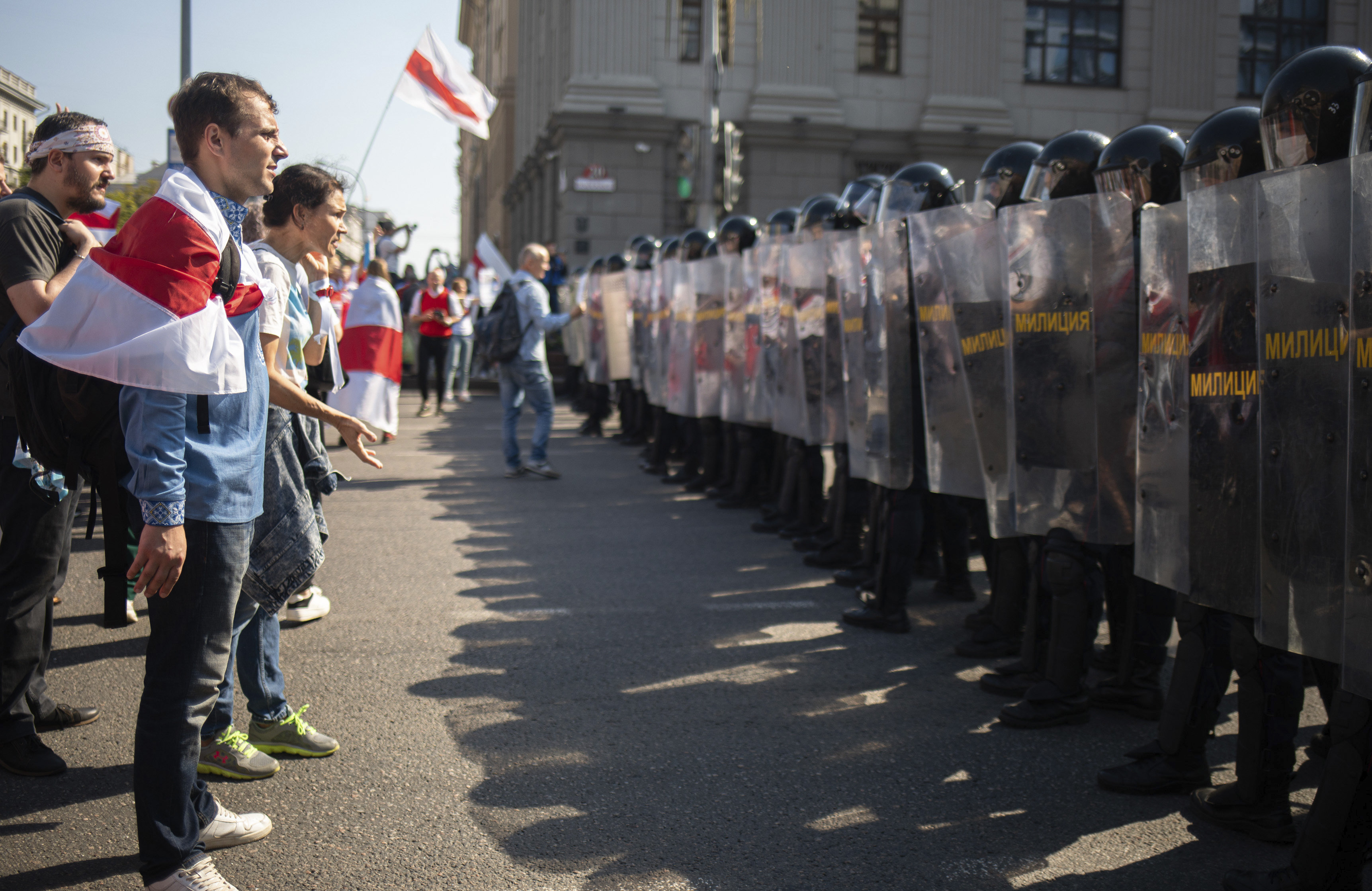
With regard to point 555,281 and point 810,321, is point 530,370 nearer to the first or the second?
point 810,321

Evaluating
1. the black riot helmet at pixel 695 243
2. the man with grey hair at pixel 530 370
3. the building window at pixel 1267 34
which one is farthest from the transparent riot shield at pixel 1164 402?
the building window at pixel 1267 34

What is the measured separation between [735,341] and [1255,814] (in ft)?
19.6

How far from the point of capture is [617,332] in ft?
43.5

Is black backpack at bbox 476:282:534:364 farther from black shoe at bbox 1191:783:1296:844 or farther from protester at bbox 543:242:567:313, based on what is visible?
protester at bbox 543:242:567:313

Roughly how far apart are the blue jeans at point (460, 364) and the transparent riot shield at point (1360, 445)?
16.3m

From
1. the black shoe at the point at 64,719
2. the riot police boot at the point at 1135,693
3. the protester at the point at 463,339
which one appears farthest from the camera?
the protester at the point at 463,339

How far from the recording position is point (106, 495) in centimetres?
267

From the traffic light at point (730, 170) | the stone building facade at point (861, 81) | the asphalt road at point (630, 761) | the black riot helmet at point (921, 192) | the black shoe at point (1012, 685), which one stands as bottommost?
the asphalt road at point (630, 761)

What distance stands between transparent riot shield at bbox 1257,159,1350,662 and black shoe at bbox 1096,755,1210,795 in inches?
29.5

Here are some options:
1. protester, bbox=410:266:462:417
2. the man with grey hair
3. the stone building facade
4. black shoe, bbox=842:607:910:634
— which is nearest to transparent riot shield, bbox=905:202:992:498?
black shoe, bbox=842:607:910:634

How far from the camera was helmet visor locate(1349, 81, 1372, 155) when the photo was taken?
2.65 metres

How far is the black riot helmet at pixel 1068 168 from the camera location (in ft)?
13.6

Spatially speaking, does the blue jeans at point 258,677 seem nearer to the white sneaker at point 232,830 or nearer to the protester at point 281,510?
the protester at point 281,510

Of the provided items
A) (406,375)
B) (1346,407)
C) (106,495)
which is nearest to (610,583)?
(106,495)
